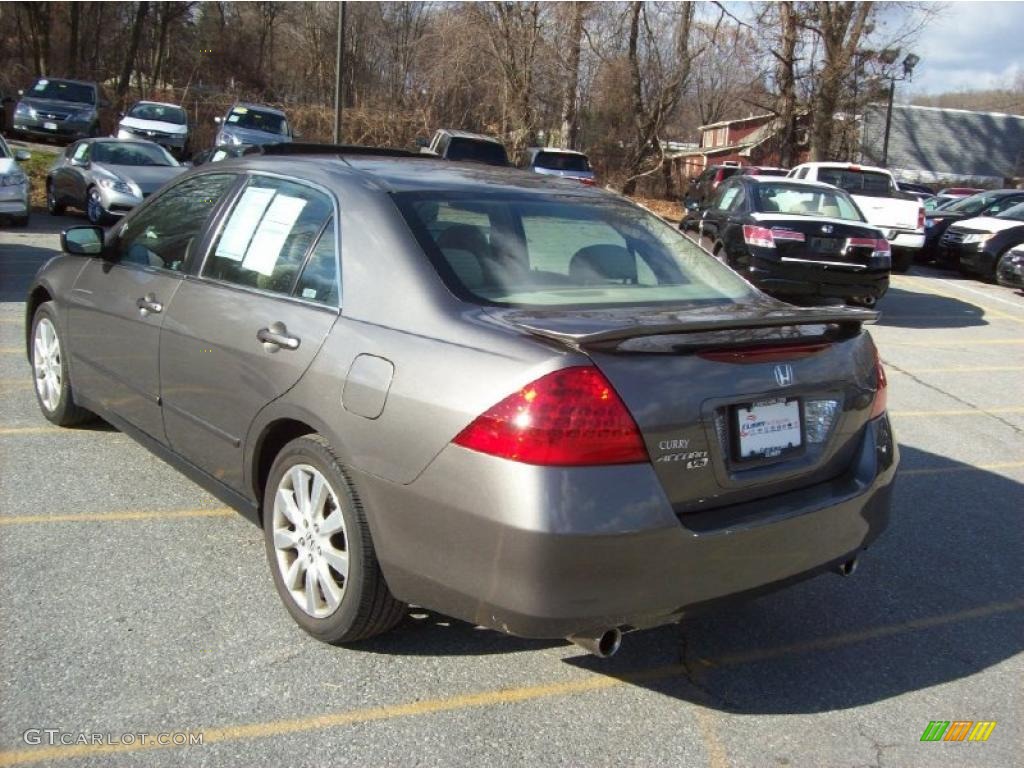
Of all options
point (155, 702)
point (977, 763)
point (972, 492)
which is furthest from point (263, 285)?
point (972, 492)

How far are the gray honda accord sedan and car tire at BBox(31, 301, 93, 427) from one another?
111 cm

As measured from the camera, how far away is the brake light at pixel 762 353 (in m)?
2.93

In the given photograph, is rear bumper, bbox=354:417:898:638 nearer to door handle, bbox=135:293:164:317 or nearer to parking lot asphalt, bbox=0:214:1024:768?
parking lot asphalt, bbox=0:214:1024:768

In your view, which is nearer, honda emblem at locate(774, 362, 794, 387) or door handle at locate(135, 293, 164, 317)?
honda emblem at locate(774, 362, 794, 387)

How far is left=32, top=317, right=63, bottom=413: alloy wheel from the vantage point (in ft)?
17.8

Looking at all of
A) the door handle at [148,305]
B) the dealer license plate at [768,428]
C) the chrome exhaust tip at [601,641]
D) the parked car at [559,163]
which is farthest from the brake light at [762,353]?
the parked car at [559,163]

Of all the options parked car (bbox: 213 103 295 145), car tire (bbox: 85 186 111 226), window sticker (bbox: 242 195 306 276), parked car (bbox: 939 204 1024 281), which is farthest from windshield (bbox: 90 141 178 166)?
parked car (bbox: 939 204 1024 281)

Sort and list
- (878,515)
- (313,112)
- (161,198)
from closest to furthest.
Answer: (878,515)
(161,198)
(313,112)

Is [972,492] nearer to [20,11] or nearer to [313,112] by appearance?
[313,112]

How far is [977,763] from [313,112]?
111ft

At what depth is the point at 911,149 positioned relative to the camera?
57.3m

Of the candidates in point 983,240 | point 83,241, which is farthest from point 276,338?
point 983,240

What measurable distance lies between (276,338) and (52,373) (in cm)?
271

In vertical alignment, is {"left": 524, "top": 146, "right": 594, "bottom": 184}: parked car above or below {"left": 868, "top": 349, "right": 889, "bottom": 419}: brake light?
above
